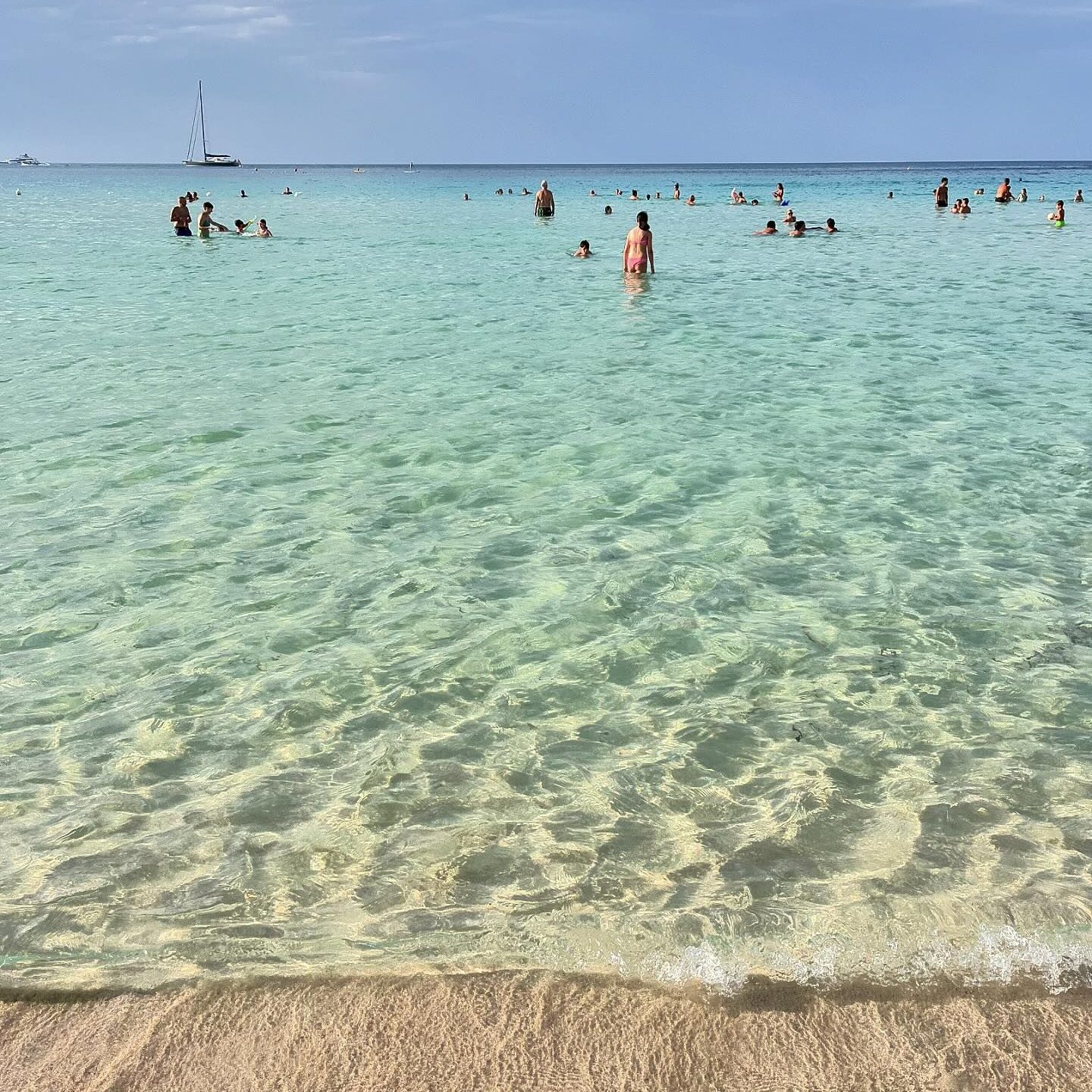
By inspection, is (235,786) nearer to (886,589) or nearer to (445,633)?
(445,633)

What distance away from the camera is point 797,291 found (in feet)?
66.8

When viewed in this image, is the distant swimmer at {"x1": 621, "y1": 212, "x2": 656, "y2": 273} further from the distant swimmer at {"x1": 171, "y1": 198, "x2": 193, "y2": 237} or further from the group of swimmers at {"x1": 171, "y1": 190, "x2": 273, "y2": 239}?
the distant swimmer at {"x1": 171, "y1": 198, "x2": 193, "y2": 237}

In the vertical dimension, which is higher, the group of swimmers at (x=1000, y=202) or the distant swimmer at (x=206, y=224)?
the group of swimmers at (x=1000, y=202)

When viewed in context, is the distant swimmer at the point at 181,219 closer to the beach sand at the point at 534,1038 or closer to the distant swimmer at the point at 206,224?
the distant swimmer at the point at 206,224

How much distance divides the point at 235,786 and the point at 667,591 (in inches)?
110

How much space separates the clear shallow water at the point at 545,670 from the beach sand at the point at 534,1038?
132 mm

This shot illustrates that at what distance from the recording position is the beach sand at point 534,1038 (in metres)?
2.57

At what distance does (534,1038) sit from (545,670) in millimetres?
2330

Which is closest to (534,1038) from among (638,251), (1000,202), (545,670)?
(545,670)

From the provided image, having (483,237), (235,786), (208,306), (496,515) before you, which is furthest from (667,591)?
(483,237)

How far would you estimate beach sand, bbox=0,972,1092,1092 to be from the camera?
2.57 metres

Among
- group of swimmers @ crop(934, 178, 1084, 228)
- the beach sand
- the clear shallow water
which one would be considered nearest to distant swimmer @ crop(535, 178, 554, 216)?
group of swimmers @ crop(934, 178, 1084, 228)

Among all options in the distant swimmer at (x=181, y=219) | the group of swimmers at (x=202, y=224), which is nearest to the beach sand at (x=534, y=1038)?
the group of swimmers at (x=202, y=224)

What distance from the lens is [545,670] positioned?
491 cm
